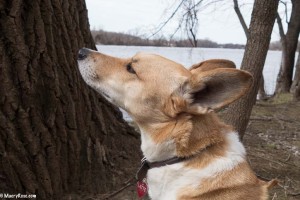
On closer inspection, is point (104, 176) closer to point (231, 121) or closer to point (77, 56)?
point (77, 56)

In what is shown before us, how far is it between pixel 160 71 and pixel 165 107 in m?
0.35

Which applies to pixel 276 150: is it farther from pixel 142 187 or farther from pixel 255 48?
pixel 142 187

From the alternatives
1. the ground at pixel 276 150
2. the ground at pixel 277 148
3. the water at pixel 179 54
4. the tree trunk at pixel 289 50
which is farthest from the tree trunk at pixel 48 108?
the tree trunk at pixel 289 50

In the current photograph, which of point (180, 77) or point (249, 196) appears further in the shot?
point (180, 77)

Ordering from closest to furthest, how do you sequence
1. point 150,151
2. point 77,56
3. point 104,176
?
point 150,151, point 77,56, point 104,176

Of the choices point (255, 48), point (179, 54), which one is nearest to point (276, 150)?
point (255, 48)

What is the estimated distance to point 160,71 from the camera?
347cm

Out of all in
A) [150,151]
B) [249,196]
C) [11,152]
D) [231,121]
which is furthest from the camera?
[231,121]

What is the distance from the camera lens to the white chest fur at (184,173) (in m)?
3.02

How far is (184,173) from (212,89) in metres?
0.64

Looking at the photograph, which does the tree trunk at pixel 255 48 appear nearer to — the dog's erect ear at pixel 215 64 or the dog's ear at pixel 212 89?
the dog's erect ear at pixel 215 64

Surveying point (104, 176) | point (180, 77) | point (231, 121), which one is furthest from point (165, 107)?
point (231, 121)

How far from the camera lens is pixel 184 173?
Result: 305 centimetres

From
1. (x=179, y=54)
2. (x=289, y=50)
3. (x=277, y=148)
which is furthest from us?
(x=179, y=54)
